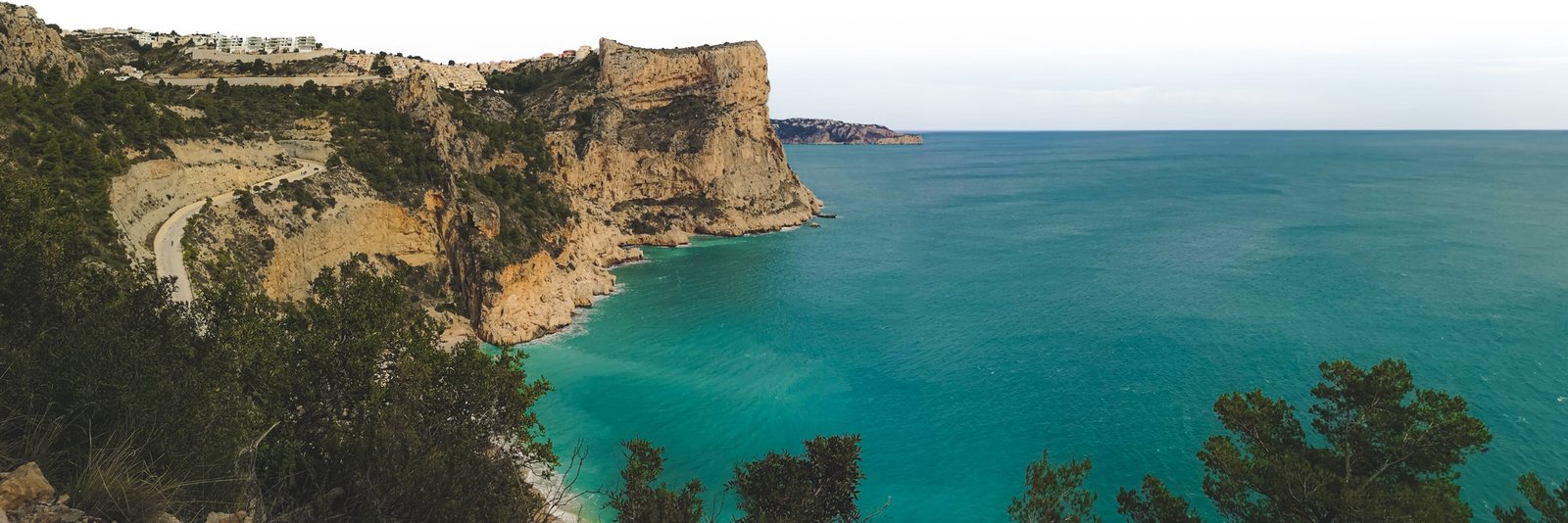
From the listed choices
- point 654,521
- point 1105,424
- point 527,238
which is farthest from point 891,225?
point 654,521

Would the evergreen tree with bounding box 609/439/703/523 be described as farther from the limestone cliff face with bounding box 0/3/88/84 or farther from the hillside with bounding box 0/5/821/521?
the limestone cliff face with bounding box 0/3/88/84

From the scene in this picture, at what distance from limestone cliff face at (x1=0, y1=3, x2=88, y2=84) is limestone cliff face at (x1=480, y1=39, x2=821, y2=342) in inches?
1165

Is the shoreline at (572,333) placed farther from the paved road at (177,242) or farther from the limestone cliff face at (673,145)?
the paved road at (177,242)

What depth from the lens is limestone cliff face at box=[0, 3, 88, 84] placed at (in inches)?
1217

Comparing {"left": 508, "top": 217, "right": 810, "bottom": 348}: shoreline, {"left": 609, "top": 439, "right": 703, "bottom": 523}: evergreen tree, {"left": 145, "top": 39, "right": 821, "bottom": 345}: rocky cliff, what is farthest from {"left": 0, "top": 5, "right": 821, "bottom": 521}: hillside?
{"left": 609, "top": 439, "right": 703, "bottom": 523}: evergreen tree

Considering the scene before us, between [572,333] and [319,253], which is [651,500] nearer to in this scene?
[319,253]

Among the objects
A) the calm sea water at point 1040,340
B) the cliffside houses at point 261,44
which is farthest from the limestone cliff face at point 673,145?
the cliffside houses at point 261,44

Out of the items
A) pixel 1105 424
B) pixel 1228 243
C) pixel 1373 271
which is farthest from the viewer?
pixel 1228 243

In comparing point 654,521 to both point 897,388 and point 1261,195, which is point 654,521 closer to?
point 897,388

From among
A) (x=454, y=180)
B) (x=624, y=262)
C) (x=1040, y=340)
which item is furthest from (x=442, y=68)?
(x=1040, y=340)

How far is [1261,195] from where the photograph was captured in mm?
91312

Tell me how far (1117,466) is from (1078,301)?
2078 cm

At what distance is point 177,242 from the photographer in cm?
2505

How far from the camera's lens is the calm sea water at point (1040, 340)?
82.5 ft
